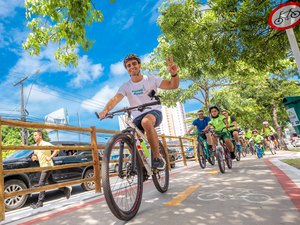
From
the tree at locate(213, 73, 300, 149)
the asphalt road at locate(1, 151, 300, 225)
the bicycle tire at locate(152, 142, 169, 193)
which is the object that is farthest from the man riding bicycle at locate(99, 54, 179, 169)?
the tree at locate(213, 73, 300, 149)

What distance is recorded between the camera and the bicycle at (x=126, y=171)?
2.68 metres

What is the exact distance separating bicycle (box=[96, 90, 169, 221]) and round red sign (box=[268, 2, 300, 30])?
7.84 feet

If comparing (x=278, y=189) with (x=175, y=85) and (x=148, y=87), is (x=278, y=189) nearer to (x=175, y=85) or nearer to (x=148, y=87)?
(x=175, y=85)

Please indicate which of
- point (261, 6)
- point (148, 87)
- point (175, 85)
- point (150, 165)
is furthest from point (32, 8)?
point (261, 6)

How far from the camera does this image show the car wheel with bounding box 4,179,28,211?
6.45 metres

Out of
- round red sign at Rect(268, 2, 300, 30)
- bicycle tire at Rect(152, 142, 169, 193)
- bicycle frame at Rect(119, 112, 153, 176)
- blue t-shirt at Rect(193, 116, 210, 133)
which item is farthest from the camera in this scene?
blue t-shirt at Rect(193, 116, 210, 133)

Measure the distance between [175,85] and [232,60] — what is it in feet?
15.2

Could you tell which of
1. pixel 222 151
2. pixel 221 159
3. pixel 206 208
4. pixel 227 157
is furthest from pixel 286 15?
pixel 227 157

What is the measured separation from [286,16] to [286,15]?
0.05ft

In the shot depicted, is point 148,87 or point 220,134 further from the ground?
point 148,87

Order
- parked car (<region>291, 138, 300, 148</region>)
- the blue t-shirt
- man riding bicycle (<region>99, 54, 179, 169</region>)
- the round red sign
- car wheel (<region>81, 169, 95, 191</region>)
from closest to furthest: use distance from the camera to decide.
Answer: man riding bicycle (<region>99, 54, 179, 169</region>) < the round red sign < car wheel (<region>81, 169, 95, 191</region>) < the blue t-shirt < parked car (<region>291, 138, 300, 148</region>)

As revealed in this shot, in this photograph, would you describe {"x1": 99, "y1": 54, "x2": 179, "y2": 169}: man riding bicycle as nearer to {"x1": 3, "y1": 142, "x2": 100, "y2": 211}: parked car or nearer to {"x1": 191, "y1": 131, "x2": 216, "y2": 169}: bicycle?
{"x1": 3, "y1": 142, "x2": 100, "y2": 211}: parked car

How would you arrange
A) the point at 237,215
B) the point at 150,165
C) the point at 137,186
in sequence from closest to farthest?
1. the point at 237,215
2. the point at 137,186
3. the point at 150,165

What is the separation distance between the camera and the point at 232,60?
24.9 ft
